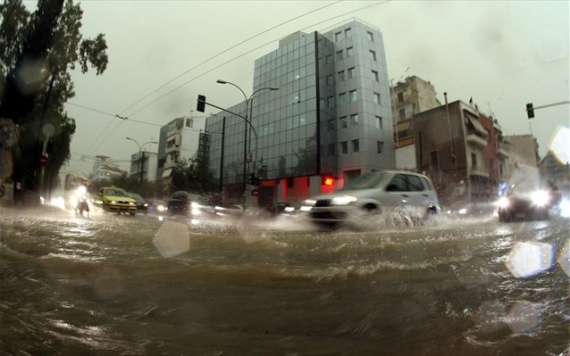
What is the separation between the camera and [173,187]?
18516 mm

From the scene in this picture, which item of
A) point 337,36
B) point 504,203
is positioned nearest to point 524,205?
point 504,203

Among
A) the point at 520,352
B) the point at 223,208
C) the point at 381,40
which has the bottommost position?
the point at 520,352

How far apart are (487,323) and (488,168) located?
18.1m

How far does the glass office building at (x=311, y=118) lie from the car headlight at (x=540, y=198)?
5.22 metres

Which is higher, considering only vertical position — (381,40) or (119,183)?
(381,40)

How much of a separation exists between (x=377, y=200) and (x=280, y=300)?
4.25 m

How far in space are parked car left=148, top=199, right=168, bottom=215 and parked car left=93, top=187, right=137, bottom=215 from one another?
2058 millimetres

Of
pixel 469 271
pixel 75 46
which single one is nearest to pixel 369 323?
pixel 469 271

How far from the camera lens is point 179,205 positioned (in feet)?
47.5

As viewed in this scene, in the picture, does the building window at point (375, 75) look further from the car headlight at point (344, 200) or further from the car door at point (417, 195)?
the car headlight at point (344, 200)

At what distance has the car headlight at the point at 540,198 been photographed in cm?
945

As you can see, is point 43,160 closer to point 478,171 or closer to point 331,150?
point 331,150

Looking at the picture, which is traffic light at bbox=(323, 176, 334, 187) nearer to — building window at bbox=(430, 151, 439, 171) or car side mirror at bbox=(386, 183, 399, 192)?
building window at bbox=(430, 151, 439, 171)

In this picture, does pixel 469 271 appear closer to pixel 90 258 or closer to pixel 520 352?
pixel 520 352
